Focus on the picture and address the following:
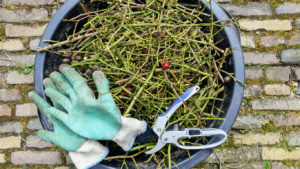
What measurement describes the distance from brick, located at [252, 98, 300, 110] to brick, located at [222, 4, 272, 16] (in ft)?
1.34

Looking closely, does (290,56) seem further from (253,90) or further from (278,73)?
(253,90)

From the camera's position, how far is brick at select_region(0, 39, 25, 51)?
130 centimetres

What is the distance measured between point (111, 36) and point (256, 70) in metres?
0.73

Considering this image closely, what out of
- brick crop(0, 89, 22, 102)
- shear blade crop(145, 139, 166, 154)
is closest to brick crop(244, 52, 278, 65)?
shear blade crop(145, 139, 166, 154)

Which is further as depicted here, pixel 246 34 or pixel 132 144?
pixel 246 34

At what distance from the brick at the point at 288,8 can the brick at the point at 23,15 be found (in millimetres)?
1108

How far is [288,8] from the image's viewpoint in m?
1.29

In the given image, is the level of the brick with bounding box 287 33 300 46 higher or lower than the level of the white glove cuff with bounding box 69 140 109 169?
higher

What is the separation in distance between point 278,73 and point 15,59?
1.24 m

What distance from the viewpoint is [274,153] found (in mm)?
1279

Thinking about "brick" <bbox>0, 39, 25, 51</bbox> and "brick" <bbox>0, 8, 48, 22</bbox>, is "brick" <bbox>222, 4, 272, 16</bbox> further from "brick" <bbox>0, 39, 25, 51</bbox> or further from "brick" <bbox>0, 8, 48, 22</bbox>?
"brick" <bbox>0, 39, 25, 51</bbox>

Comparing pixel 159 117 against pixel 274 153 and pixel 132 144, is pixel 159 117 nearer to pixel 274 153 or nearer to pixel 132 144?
pixel 132 144

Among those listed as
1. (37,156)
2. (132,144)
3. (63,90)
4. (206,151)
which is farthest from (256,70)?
(37,156)

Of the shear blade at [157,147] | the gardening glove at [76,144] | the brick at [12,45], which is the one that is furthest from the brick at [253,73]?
the brick at [12,45]
